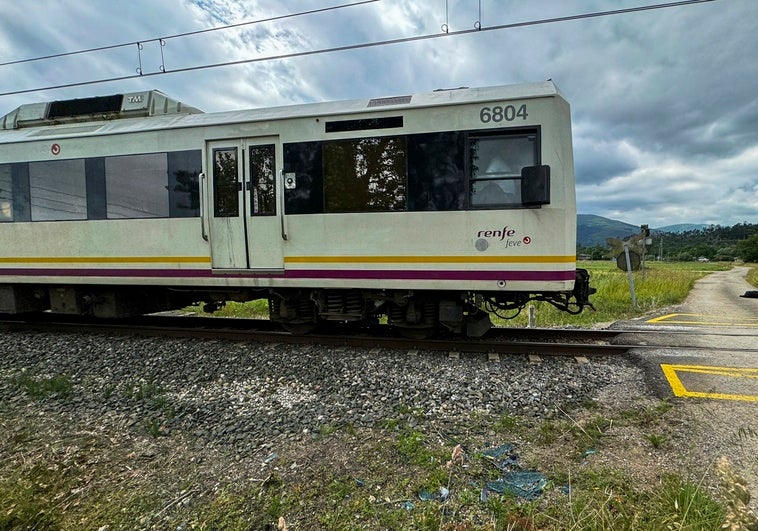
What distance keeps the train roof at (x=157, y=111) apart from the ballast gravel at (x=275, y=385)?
3.35 m

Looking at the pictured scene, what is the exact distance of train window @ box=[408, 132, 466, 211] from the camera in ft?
17.3

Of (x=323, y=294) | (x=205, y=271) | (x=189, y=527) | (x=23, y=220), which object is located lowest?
(x=189, y=527)

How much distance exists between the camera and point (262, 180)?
5.93 m

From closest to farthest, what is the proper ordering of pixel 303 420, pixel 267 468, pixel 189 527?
pixel 189 527 → pixel 267 468 → pixel 303 420

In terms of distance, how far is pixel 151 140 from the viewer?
6.29 m

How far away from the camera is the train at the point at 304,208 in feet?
17.0

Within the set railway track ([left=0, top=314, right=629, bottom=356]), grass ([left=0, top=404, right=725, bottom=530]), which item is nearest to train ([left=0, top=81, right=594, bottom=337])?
railway track ([left=0, top=314, right=629, bottom=356])

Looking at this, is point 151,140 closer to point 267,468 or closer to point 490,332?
point 267,468

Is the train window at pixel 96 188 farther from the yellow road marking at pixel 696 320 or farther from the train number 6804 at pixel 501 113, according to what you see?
the yellow road marking at pixel 696 320

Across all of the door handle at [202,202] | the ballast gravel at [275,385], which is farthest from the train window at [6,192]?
the door handle at [202,202]

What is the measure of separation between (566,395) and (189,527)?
356cm

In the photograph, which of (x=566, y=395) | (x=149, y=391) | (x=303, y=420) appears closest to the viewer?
(x=303, y=420)

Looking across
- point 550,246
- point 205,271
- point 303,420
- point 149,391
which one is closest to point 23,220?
point 205,271

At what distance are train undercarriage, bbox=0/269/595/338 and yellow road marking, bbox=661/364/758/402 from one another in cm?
127
